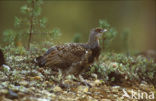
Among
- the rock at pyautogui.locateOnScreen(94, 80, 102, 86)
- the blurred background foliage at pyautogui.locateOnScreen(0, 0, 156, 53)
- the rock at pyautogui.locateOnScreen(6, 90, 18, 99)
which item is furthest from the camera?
the blurred background foliage at pyautogui.locateOnScreen(0, 0, 156, 53)

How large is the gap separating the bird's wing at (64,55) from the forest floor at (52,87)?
39 cm

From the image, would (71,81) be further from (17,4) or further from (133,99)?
(17,4)

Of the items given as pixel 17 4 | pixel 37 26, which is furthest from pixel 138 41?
pixel 37 26

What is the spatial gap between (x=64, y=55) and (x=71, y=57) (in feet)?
0.46

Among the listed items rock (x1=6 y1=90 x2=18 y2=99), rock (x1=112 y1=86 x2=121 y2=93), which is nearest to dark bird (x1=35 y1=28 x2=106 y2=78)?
rock (x1=112 y1=86 x2=121 y2=93)

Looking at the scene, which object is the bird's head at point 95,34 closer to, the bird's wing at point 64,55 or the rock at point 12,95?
the bird's wing at point 64,55

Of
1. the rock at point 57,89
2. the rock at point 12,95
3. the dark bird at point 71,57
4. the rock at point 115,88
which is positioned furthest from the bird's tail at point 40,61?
the rock at point 115,88

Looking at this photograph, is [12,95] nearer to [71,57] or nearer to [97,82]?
[71,57]

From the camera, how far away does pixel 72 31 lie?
51.2ft

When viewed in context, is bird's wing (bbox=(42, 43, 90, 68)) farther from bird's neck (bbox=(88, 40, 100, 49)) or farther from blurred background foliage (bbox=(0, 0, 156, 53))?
blurred background foliage (bbox=(0, 0, 156, 53))

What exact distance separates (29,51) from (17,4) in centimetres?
1088

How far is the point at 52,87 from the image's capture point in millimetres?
5379

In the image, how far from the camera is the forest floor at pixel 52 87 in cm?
488

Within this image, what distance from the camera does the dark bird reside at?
18.1ft
